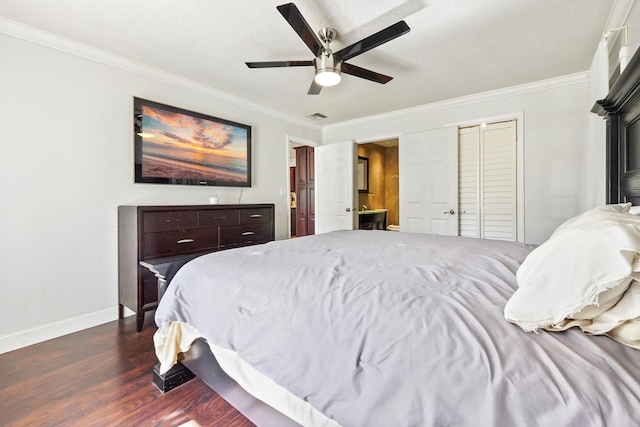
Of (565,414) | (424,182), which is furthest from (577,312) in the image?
(424,182)

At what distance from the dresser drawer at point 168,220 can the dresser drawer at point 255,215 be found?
0.57m

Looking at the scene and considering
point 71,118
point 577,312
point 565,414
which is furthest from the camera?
point 71,118

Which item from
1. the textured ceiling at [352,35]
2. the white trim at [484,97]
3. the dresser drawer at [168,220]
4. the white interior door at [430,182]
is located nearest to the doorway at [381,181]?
the white trim at [484,97]

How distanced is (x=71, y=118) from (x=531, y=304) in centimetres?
336

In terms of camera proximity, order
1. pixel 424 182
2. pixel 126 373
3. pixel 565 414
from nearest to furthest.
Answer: pixel 565 414 < pixel 126 373 < pixel 424 182

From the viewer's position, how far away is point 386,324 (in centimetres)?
84

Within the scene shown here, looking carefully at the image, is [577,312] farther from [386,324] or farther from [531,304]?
[386,324]

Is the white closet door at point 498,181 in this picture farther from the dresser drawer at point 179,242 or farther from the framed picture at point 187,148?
the dresser drawer at point 179,242

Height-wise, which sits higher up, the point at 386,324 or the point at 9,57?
the point at 9,57

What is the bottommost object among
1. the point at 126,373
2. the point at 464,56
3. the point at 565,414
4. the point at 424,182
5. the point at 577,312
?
the point at 126,373

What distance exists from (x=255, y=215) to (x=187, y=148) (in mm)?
1067

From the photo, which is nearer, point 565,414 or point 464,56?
point 565,414

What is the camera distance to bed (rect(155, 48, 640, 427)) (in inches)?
23.8

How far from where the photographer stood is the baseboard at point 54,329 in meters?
2.14
